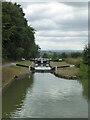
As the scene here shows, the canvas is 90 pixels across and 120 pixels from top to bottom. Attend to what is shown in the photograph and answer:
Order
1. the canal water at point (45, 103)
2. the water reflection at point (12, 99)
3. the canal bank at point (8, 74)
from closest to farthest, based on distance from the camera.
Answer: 1. the canal water at point (45, 103)
2. the water reflection at point (12, 99)
3. the canal bank at point (8, 74)

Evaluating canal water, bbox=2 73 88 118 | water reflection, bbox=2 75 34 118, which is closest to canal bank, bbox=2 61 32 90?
water reflection, bbox=2 75 34 118

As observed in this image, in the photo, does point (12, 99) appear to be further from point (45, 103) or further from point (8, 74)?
point (8, 74)

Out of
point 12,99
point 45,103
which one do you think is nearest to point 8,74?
point 12,99

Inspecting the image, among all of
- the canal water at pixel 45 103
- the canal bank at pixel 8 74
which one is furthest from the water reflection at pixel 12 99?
the canal bank at pixel 8 74

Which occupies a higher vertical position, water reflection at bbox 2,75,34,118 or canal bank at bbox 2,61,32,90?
canal bank at bbox 2,61,32,90

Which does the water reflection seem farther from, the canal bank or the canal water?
the canal bank

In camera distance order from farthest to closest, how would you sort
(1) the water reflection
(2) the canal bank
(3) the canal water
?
(2) the canal bank
(1) the water reflection
(3) the canal water

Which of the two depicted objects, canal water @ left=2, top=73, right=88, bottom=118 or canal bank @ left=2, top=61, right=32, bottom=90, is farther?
canal bank @ left=2, top=61, right=32, bottom=90

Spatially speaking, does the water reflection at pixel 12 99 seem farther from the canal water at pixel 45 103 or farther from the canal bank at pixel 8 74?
the canal bank at pixel 8 74

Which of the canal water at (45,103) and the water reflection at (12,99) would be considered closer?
the canal water at (45,103)

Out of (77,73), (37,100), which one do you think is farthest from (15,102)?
(77,73)

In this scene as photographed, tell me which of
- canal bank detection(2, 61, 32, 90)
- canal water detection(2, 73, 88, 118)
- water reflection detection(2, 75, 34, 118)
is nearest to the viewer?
canal water detection(2, 73, 88, 118)

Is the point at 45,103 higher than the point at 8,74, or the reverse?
the point at 8,74

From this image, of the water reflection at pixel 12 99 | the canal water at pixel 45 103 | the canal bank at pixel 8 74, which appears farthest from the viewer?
the canal bank at pixel 8 74
